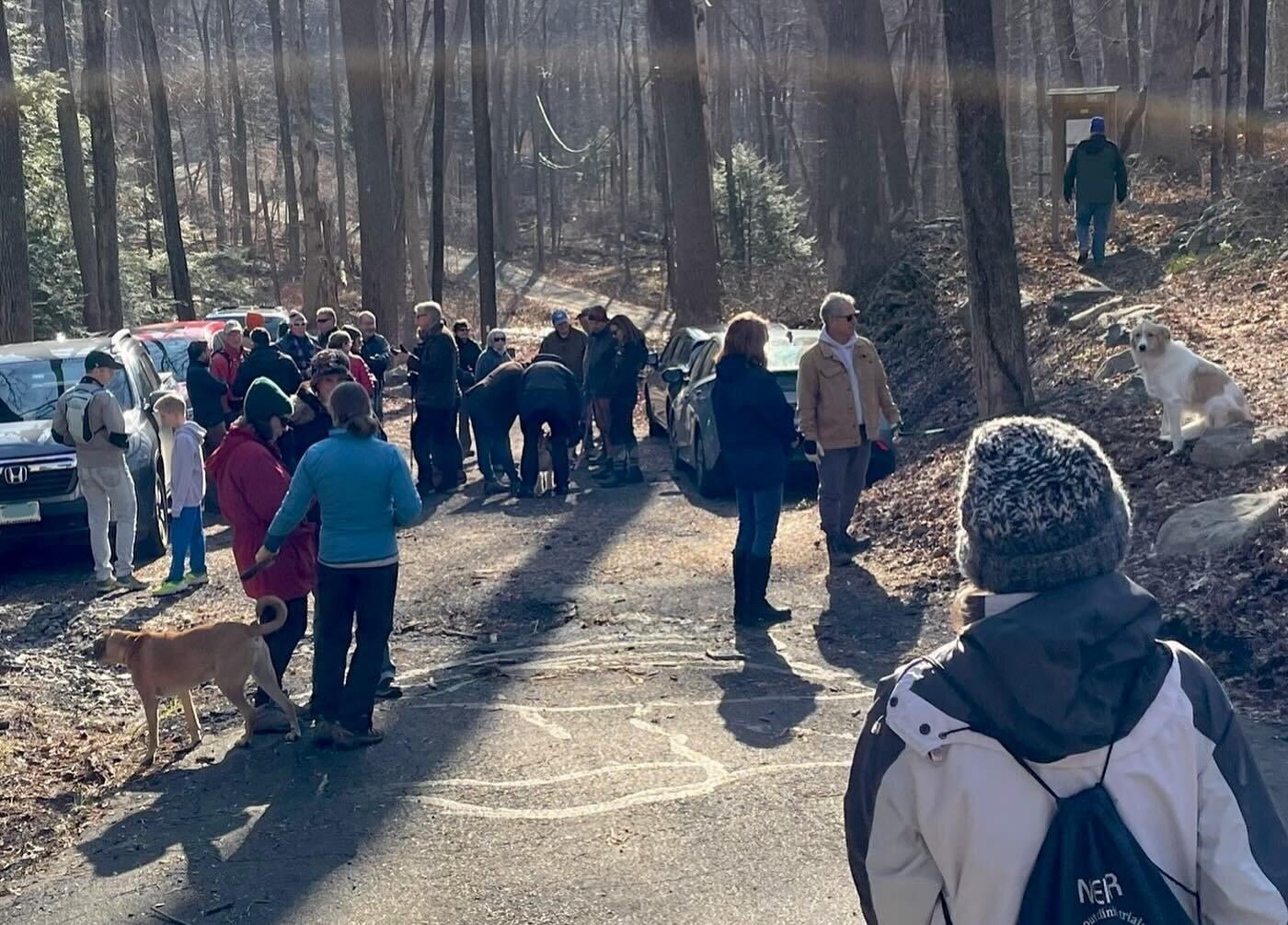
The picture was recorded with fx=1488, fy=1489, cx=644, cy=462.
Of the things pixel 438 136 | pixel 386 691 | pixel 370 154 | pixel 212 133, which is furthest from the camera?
pixel 212 133

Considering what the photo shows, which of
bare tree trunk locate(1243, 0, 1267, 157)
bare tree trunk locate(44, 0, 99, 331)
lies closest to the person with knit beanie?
bare tree trunk locate(1243, 0, 1267, 157)

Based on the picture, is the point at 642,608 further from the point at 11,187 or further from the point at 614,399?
the point at 11,187

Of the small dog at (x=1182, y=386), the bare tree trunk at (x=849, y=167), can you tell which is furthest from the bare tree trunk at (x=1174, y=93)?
the small dog at (x=1182, y=386)

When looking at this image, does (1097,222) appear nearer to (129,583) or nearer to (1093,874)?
(129,583)

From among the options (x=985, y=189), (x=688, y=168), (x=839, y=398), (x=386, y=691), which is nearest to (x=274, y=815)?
(x=386, y=691)

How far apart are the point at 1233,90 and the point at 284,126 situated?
28692mm

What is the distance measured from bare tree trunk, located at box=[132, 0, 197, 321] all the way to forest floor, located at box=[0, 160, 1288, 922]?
1802cm

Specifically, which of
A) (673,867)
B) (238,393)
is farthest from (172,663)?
(238,393)

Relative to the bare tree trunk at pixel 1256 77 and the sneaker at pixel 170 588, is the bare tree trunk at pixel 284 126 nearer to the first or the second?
the bare tree trunk at pixel 1256 77

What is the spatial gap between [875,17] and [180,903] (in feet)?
63.1

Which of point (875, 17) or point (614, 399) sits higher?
point (875, 17)

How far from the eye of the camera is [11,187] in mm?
19391

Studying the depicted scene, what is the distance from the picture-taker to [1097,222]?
1925cm

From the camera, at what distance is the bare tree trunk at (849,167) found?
70.9 feet
